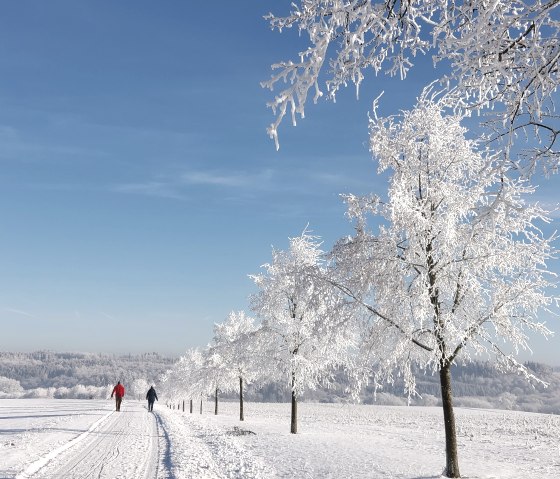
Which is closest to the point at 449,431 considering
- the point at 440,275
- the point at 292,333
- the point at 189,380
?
the point at 440,275

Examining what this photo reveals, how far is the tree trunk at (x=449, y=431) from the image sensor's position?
1028 centimetres

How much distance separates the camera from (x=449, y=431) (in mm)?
10508

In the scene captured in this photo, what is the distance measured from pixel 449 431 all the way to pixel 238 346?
12.8 meters

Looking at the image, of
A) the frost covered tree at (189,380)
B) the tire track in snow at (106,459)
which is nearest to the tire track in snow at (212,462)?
the tire track in snow at (106,459)

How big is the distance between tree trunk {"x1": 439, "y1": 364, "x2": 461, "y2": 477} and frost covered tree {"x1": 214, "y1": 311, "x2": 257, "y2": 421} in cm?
1182

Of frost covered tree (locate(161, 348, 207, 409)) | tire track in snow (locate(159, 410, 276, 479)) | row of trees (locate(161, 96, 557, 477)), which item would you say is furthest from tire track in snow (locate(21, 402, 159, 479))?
frost covered tree (locate(161, 348, 207, 409))

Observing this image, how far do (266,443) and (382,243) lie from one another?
8983 millimetres

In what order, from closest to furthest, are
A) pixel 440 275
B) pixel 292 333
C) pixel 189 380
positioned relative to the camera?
pixel 440 275 → pixel 292 333 → pixel 189 380

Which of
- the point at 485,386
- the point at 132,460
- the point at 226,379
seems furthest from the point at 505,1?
the point at 485,386

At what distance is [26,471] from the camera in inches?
328

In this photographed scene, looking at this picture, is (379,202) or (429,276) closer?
(429,276)

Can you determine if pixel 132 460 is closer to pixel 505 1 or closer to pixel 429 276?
pixel 429 276

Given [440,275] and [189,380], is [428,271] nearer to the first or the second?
[440,275]

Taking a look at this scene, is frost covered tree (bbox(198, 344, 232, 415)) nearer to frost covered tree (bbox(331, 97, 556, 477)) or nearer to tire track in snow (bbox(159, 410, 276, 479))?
tire track in snow (bbox(159, 410, 276, 479))
